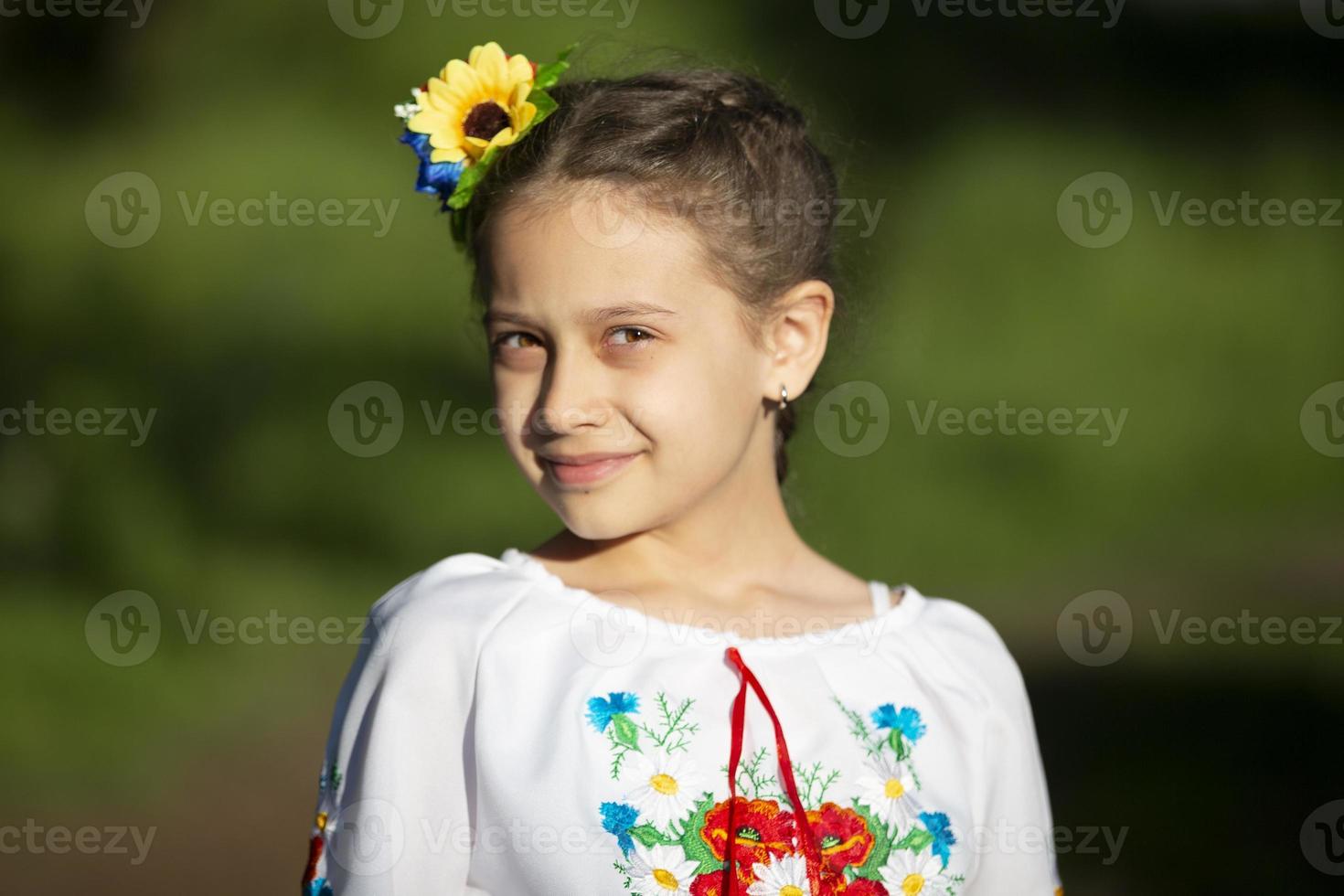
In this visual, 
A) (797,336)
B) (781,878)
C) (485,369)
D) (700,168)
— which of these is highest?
(485,369)

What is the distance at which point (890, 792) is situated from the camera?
5.91 ft

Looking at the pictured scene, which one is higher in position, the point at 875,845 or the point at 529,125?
the point at 529,125

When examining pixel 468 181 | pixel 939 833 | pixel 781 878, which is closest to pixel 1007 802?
pixel 939 833

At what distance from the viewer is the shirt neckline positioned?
1821 millimetres

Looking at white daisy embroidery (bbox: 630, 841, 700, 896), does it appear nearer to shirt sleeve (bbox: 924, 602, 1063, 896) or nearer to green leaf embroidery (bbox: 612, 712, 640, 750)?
green leaf embroidery (bbox: 612, 712, 640, 750)

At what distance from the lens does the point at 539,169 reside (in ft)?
6.00

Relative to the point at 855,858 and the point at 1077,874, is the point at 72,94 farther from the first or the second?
the point at 855,858

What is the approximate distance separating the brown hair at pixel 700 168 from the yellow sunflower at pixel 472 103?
0.06 m

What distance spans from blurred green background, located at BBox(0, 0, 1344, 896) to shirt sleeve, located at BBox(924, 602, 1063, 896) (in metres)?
2.87

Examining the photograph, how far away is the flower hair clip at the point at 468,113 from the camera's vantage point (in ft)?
6.31

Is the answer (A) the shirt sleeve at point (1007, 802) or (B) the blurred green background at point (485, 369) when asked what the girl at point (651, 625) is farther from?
(B) the blurred green background at point (485, 369)

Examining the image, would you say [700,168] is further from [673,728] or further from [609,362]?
[673,728]

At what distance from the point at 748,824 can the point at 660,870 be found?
122mm

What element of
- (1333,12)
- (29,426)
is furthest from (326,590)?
(1333,12)
